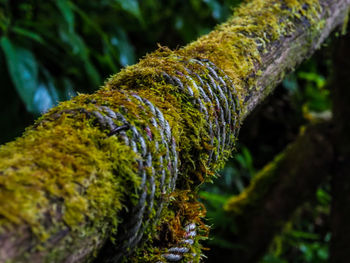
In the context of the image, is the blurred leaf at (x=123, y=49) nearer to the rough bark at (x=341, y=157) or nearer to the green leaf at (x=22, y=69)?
the green leaf at (x=22, y=69)

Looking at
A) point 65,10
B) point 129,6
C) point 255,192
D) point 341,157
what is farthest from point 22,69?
point 341,157

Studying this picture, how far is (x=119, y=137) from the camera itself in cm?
56

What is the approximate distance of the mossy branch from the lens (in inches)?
92.4

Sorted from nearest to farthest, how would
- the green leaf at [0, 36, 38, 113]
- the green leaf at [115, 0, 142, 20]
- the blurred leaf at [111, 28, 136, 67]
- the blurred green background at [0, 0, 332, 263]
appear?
the green leaf at [0, 36, 38, 113] → the blurred green background at [0, 0, 332, 263] → the green leaf at [115, 0, 142, 20] → the blurred leaf at [111, 28, 136, 67]

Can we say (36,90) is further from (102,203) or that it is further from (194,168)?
(102,203)

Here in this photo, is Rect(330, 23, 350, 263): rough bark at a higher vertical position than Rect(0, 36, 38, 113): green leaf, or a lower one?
lower

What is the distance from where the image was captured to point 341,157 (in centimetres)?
222

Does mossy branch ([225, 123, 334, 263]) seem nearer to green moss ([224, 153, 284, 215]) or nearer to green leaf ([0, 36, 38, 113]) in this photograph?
green moss ([224, 153, 284, 215])

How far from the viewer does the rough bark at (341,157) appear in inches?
78.5

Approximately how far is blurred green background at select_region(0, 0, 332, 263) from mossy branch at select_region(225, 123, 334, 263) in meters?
0.10

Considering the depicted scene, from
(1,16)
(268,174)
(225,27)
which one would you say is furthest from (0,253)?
(268,174)

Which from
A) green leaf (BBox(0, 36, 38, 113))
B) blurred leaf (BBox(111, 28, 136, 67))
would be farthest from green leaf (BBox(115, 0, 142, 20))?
green leaf (BBox(0, 36, 38, 113))

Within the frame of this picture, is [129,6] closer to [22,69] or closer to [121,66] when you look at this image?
[121,66]

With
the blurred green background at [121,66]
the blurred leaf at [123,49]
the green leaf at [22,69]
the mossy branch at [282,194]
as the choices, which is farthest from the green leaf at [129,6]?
the mossy branch at [282,194]
